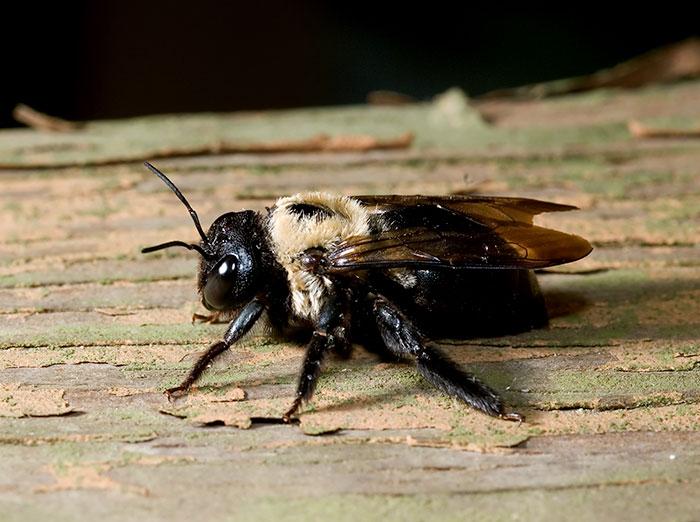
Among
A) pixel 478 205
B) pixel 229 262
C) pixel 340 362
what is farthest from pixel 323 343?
pixel 478 205

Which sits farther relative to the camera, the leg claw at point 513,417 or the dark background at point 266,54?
the dark background at point 266,54

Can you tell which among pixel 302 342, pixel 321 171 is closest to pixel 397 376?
pixel 302 342

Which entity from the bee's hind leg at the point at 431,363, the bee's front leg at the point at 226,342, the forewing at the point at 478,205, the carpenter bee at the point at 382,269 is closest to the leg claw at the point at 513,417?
the bee's hind leg at the point at 431,363

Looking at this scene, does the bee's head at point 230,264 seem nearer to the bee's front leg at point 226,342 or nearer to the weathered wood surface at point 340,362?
the bee's front leg at point 226,342

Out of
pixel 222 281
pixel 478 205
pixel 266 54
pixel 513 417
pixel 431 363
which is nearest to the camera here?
pixel 513 417

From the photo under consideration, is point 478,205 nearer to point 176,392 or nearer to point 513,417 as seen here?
point 513,417

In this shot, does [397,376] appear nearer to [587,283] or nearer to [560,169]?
[587,283]

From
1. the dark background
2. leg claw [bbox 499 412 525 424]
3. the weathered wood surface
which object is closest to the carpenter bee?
the weathered wood surface
